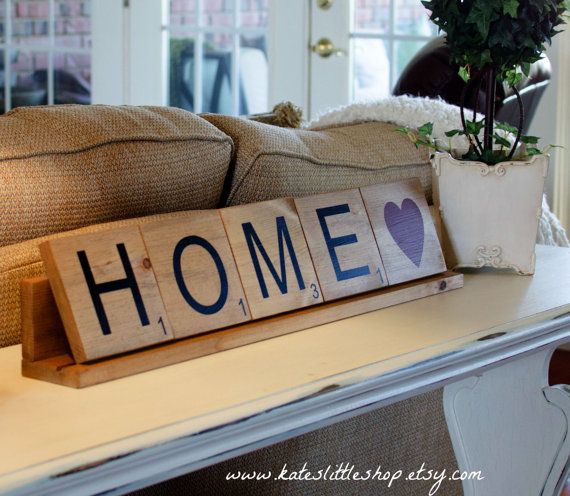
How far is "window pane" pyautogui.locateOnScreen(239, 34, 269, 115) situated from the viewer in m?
4.16

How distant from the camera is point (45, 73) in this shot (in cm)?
432

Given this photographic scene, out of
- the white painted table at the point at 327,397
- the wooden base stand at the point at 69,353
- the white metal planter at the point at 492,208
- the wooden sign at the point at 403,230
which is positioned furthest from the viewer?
the white metal planter at the point at 492,208

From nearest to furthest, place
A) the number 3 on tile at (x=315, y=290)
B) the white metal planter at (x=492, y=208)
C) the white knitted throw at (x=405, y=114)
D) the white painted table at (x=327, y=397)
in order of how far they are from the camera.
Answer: the white painted table at (x=327, y=397)
the number 3 on tile at (x=315, y=290)
the white metal planter at (x=492, y=208)
the white knitted throw at (x=405, y=114)

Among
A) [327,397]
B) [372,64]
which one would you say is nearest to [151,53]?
[372,64]

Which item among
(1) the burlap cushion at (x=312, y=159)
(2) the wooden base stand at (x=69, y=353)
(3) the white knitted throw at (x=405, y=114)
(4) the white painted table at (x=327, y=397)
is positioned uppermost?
(3) the white knitted throw at (x=405, y=114)

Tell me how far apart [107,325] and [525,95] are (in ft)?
6.56

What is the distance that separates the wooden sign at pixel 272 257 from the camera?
99 centimetres

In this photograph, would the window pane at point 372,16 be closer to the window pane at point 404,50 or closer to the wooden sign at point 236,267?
the window pane at point 404,50

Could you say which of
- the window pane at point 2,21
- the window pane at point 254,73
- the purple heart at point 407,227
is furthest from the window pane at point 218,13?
the purple heart at point 407,227

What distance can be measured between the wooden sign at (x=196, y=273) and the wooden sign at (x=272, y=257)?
2 centimetres

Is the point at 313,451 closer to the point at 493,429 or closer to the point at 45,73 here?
the point at 493,429

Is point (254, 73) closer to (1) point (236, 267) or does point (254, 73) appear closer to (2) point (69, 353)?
(1) point (236, 267)

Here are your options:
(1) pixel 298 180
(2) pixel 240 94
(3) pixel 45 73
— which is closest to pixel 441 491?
(1) pixel 298 180

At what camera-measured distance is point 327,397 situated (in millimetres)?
818
